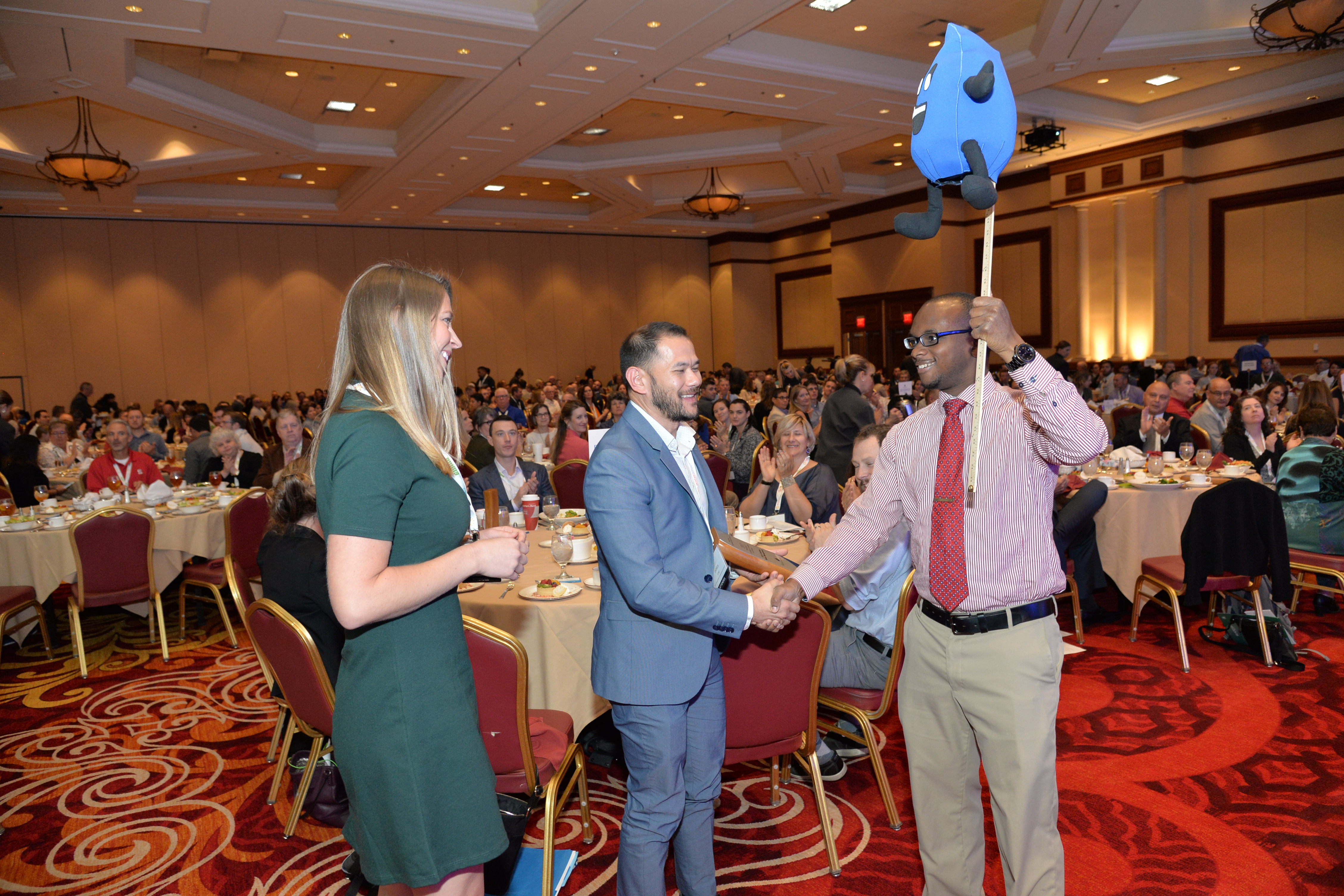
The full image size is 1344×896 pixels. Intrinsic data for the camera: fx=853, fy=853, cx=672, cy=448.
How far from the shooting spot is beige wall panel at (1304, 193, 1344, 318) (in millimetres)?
11961

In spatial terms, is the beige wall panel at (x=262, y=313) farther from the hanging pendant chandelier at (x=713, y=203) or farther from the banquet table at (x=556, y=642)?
the banquet table at (x=556, y=642)

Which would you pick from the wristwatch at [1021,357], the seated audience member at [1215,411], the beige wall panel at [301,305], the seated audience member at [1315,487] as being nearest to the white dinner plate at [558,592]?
the wristwatch at [1021,357]

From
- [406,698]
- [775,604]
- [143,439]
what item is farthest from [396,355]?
[143,439]

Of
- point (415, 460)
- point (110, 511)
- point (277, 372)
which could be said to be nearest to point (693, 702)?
point (415, 460)

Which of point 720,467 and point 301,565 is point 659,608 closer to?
point 301,565

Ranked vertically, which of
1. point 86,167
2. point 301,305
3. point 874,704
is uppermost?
point 86,167

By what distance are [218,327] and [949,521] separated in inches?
749

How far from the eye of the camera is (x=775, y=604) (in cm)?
214

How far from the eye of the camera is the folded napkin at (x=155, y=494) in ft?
18.8

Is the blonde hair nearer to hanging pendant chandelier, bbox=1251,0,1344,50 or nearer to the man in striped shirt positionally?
the man in striped shirt

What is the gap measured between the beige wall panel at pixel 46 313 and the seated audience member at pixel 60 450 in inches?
346

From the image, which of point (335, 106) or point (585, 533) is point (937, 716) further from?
point (335, 106)

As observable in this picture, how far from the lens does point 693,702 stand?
219 centimetres

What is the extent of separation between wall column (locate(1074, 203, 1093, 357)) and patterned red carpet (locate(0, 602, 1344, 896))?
37.1 ft
